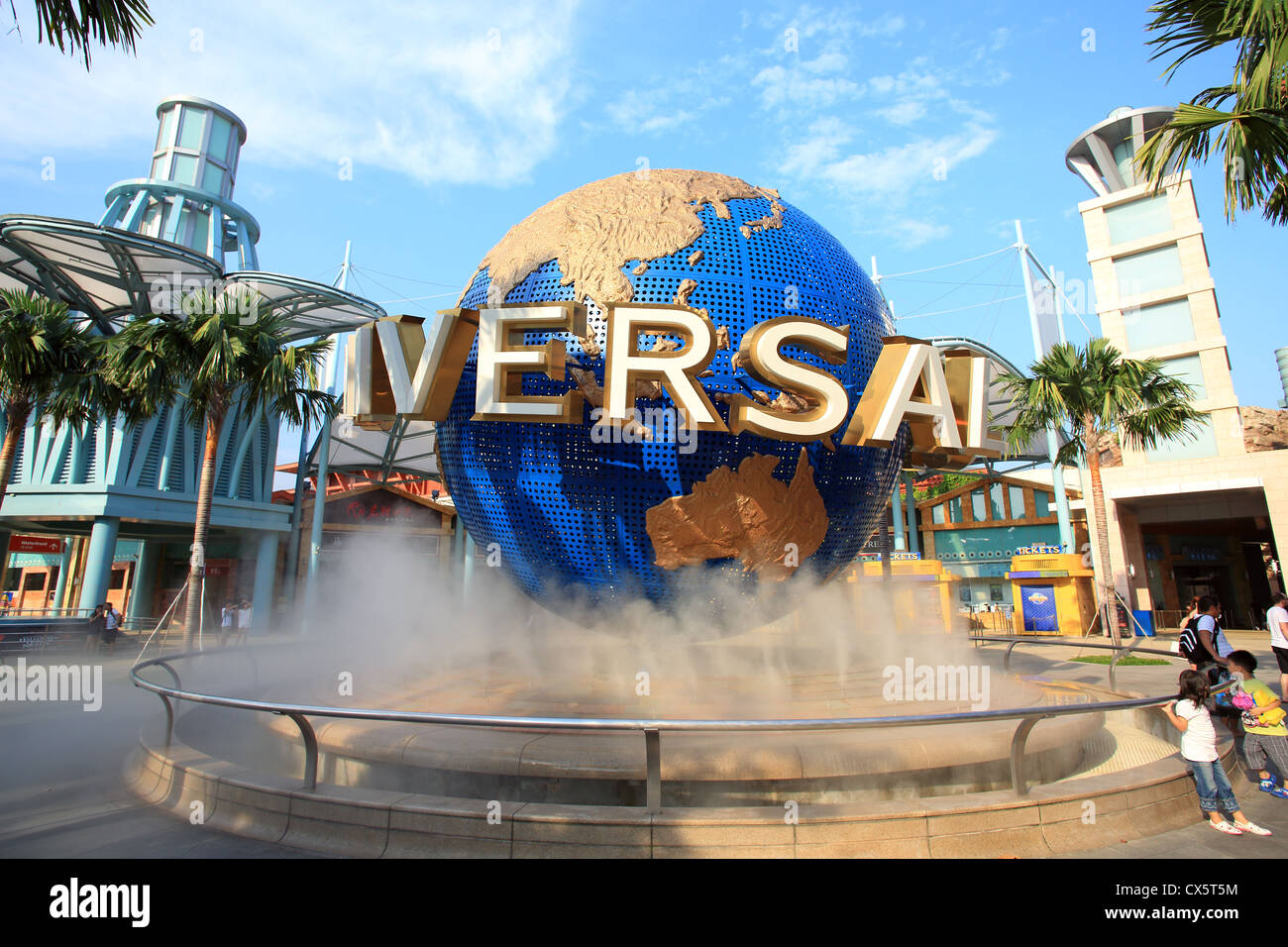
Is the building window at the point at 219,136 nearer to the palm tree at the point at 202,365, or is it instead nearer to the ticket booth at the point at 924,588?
the palm tree at the point at 202,365

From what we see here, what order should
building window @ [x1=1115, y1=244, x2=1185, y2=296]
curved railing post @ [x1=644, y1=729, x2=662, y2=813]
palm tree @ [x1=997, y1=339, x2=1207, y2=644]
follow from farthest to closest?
1. building window @ [x1=1115, y1=244, x2=1185, y2=296]
2. palm tree @ [x1=997, y1=339, x2=1207, y2=644]
3. curved railing post @ [x1=644, y1=729, x2=662, y2=813]

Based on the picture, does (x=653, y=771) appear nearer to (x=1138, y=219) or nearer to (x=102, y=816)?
(x=102, y=816)

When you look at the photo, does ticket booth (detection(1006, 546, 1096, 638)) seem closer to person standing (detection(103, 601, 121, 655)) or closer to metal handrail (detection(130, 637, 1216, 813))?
metal handrail (detection(130, 637, 1216, 813))

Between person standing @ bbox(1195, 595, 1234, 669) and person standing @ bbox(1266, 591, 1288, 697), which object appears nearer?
person standing @ bbox(1195, 595, 1234, 669)

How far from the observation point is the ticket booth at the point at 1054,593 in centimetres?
2330

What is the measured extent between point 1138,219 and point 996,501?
15.8 meters

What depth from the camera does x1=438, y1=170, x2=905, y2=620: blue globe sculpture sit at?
652 centimetres

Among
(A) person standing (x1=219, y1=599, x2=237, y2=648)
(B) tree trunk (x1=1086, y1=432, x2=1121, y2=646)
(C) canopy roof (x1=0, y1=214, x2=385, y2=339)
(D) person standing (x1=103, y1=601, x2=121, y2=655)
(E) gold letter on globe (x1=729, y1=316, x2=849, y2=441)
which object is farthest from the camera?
(C) canopy roof (x1=0, y1=214, x2=385, y2=339)

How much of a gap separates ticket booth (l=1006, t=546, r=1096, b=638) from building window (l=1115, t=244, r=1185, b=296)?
11468 mm

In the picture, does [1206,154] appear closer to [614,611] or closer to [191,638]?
[614,611]

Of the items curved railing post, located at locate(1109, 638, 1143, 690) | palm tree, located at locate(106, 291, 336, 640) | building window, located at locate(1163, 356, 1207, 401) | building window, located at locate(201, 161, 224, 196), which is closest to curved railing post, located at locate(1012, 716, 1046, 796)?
curved railing post, located at locate(1109, 638, 1143, 690)

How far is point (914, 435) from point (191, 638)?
13081 mm

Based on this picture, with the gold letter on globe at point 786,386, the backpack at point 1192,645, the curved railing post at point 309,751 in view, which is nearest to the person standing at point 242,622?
the curved railing post at point 309,751
